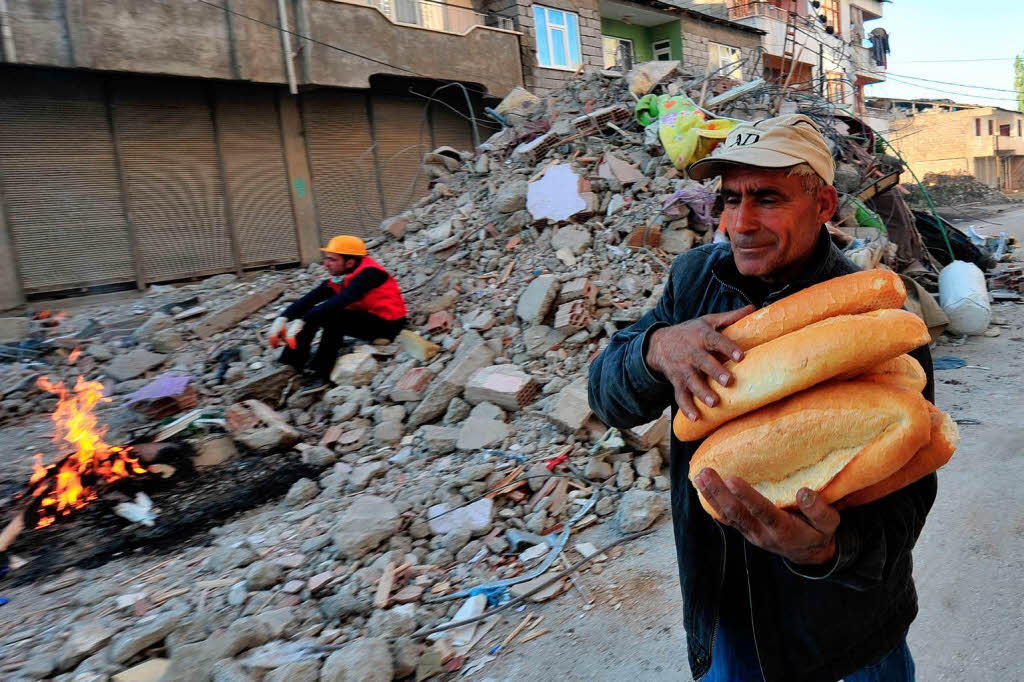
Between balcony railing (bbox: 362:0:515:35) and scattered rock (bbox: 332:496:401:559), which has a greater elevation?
balcony railing (bbox: 362:0:515:35)

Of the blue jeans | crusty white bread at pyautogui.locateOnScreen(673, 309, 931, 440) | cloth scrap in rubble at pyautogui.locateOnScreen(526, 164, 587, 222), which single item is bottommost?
the blue jeans

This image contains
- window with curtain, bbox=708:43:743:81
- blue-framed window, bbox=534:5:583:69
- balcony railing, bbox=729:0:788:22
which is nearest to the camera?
blue-framed window, bbox=534:5:583:69

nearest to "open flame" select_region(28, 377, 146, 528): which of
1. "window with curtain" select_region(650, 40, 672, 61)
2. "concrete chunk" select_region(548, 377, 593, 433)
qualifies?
"concrete chunk" select_region(548, 377, 593, 433)

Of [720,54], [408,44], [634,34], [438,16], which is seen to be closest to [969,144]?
[720,54]

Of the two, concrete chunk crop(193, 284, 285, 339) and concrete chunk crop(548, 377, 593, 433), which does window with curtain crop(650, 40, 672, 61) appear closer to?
concrete chunk crop(193, 284, 285, 339)

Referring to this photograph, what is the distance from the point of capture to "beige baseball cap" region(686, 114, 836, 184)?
1.31 metres

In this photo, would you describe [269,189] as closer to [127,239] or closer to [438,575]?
[127,239]

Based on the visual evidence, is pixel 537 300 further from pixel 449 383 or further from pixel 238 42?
pixel 238 42

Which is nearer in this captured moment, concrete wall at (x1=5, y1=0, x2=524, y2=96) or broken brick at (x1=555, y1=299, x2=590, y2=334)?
broken brick at (x1=555, y1=299, x2=590, y2=334)

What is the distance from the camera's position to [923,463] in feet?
3.51

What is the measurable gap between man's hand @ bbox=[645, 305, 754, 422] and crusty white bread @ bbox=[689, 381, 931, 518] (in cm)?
9

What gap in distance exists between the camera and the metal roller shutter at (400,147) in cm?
1441

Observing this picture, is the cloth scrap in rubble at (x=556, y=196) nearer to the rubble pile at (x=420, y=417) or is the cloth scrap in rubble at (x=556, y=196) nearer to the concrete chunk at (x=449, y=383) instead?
the rubble pile at (x=420, y=417)

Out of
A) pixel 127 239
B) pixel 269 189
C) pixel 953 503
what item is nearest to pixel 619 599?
pixel 953 503
